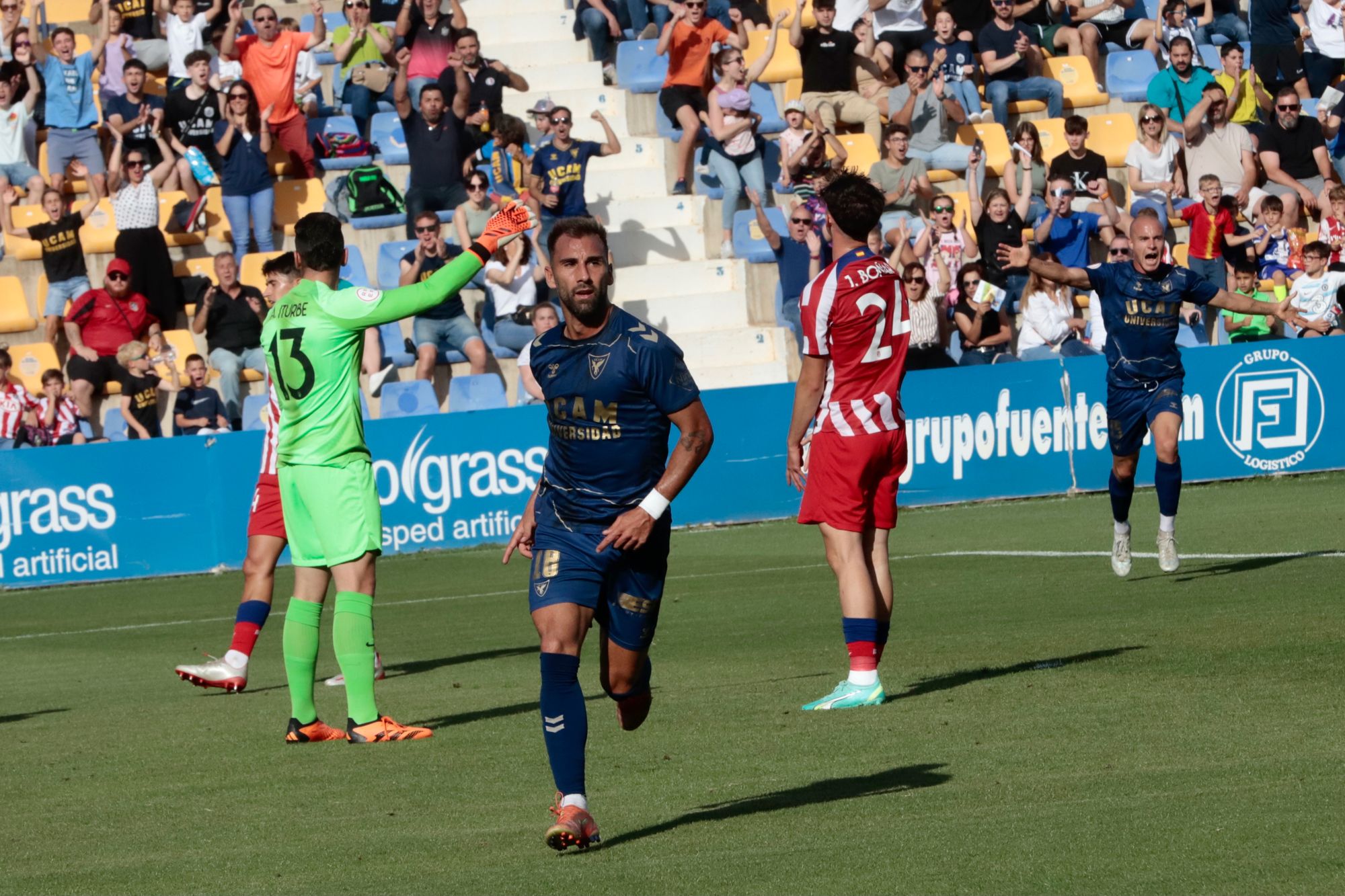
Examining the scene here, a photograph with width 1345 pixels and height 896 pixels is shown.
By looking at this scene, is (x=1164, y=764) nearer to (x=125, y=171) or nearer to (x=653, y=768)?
(x=653, y=768)

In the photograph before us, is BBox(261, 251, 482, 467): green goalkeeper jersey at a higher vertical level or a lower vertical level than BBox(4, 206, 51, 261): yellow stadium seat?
higher

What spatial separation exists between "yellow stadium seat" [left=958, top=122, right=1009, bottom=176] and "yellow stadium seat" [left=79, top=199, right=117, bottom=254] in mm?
10471

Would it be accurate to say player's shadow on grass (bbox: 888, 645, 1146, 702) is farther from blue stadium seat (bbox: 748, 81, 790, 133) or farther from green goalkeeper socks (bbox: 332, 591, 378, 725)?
blue stadium seat (bbox: 748, 81, 790, 133)

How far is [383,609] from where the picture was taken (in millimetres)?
15227

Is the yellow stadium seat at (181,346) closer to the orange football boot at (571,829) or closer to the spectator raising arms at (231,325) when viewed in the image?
the spectator raising arms at (231,325)

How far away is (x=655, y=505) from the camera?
6.41 m

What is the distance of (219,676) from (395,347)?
10483 mm

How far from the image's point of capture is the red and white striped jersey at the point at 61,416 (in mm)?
19625

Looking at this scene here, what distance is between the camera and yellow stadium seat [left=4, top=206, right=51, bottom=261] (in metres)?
22.0

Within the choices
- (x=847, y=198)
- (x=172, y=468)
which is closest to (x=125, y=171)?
(x=172, y=468)

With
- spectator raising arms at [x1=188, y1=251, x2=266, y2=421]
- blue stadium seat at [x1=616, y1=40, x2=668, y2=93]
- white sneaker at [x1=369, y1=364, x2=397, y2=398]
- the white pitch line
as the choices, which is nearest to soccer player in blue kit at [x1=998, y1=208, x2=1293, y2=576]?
the white pitch line

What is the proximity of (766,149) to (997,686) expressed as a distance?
1525 cm

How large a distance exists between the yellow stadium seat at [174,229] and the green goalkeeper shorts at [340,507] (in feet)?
45.7

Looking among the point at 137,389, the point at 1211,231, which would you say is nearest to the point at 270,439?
the point at 137,389
